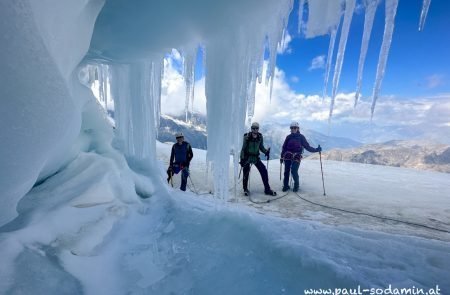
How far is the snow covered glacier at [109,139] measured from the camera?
231 cm

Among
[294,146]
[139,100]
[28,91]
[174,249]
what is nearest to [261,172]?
[294,146]

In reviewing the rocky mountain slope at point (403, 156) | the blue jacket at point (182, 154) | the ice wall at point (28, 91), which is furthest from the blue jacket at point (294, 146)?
the rocky mountain slope at point (403, 156)

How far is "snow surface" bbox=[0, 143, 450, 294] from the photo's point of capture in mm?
2738

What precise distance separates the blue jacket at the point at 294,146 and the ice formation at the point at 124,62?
6.91 ft

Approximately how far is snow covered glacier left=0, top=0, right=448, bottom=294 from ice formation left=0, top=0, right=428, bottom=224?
0.05ft

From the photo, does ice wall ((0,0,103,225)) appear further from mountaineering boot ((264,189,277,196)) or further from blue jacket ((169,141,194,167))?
mountaineering boot ((264,189,277,196))

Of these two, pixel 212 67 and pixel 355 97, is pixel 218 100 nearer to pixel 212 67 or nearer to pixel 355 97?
pixel 212 67

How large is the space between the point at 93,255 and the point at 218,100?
358 centimetres

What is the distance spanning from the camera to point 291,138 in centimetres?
902

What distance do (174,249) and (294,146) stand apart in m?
6.11

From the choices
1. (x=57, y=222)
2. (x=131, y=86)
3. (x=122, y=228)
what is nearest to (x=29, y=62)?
(x=57, y=222)

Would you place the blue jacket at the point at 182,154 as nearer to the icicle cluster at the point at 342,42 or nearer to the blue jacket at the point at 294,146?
the blue jacket at the point at 294,146

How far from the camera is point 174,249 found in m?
3.70

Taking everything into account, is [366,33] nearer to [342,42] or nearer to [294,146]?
[342,42]
